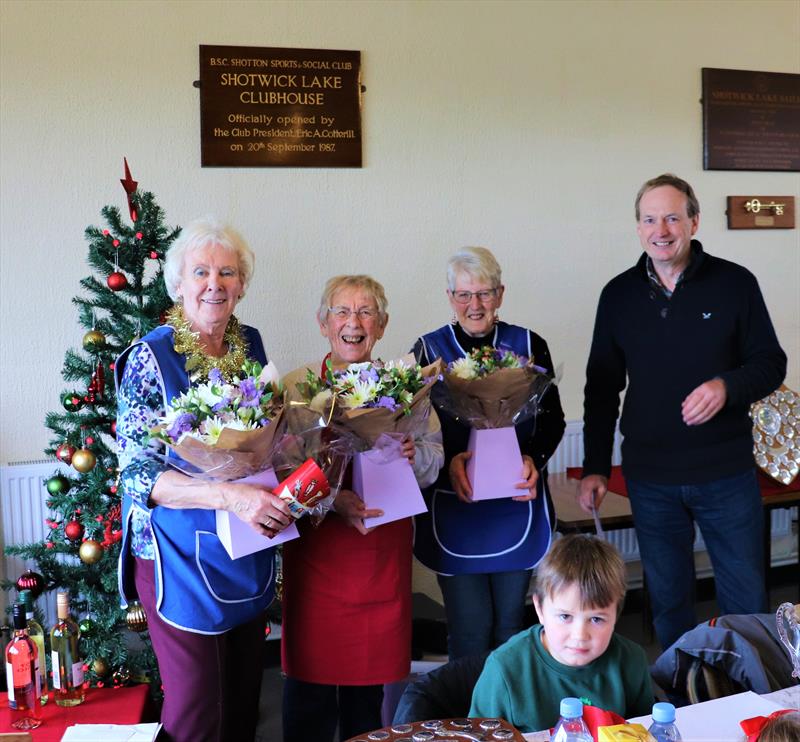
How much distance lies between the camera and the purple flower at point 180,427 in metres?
1.80

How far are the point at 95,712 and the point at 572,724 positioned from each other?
2.05 metres

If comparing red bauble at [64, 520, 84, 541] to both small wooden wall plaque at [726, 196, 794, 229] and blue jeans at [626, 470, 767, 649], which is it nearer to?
blue jeans at [626, 470, 767, 649]

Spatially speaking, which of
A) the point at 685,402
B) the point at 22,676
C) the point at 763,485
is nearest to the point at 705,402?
the point at 685,402

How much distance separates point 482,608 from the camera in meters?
2.53

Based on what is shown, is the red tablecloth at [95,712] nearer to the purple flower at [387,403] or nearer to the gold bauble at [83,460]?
the gold bauble at [83,460]

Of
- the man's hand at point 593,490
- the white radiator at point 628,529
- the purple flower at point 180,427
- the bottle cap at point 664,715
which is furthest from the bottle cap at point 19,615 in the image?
the white radiator at point 628,529

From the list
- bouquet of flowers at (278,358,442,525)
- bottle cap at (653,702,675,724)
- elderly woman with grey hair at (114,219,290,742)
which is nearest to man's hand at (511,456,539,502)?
bouquet of flowers at (278,358,442,525)

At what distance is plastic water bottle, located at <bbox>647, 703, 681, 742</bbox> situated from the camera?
1.32 meters

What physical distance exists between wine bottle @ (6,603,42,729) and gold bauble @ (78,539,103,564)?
10.0 inches

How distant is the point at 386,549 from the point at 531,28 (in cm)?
285

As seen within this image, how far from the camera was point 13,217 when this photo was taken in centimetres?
345

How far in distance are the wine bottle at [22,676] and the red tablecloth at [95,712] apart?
0.10 feet

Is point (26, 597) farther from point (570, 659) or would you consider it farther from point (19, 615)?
point (570, 659)

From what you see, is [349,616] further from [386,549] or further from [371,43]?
[371,43]
